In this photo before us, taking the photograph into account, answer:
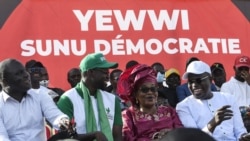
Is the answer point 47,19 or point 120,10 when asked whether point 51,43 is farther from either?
point 120,10

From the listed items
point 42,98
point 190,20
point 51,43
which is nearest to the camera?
point 42,98

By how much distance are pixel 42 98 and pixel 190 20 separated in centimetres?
553

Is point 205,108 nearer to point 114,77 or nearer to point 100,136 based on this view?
point 100,136

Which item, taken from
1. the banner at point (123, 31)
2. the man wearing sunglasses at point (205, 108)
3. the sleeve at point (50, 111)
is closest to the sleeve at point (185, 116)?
the man wearing sunglasses at point (205, 108)

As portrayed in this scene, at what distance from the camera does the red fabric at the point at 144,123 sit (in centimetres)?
571

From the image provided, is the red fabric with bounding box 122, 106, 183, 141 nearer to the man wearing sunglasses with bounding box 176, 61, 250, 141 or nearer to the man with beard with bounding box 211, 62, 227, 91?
the man wearing sunglasses with bounding box 176, 61, 250, 141

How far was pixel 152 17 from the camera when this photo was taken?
10.6m

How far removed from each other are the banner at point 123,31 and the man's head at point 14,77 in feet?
14.2

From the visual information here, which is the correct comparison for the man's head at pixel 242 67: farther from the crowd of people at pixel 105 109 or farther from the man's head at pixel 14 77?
the man's head at pixel 14 77

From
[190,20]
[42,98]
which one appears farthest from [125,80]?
[190,20]

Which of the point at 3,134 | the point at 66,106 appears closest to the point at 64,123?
the point at 3,134

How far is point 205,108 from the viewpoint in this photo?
6176mm

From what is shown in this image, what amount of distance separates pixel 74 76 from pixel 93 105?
3.34 meters

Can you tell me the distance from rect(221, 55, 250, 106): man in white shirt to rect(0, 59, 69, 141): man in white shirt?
335 cm
